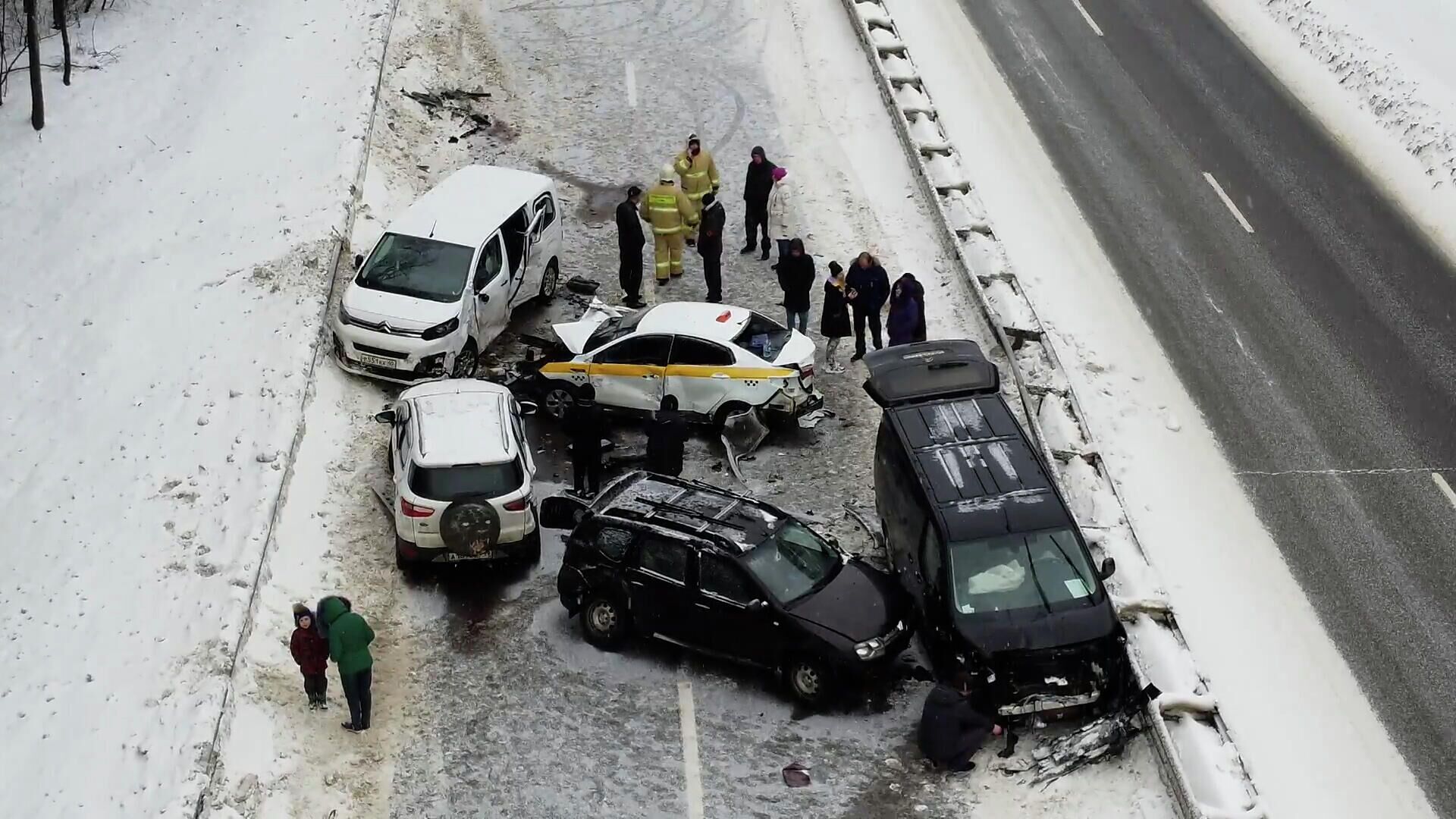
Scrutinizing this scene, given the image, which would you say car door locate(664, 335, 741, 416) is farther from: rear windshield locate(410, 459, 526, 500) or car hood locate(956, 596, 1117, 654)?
car hood locate(956, 596, 1117, 654)

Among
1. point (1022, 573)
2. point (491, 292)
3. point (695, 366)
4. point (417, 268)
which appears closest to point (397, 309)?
point (417, 268)

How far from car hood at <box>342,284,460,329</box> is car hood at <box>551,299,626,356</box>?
4.38ft

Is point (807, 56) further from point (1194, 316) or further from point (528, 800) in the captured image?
point (528, 800)

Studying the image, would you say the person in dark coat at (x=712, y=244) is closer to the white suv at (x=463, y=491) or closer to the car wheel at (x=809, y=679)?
the white suv at (x=463, y=491)

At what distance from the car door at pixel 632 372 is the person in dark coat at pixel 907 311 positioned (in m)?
2.82

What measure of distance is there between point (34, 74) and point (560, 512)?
557 inches

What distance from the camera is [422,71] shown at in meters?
26.6

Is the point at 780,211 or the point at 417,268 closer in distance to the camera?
the point at 417,268

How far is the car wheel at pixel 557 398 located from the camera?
58.4 ft

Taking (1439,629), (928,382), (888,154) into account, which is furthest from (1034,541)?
(888,154)

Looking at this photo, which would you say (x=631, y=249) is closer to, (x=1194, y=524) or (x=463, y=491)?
(x=463, y=491)

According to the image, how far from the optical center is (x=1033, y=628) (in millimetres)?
12688

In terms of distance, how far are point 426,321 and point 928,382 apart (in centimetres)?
632

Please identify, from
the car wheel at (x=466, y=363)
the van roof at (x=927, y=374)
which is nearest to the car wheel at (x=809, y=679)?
the van roof at (x=927, y=374)
